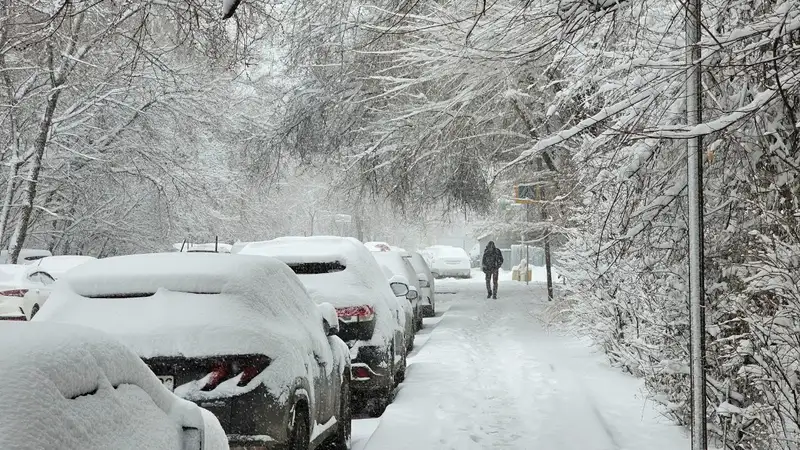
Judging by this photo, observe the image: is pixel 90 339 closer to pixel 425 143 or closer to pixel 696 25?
pixel 696 25

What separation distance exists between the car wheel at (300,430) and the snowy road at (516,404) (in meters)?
1.08

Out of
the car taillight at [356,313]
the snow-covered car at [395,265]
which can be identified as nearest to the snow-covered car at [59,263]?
the snow-covered car at [395,265]

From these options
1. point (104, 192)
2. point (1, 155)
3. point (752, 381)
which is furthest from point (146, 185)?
point (752, 381)

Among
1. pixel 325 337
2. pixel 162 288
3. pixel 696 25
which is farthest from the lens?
pixel 325 337

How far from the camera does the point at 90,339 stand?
3283 millimetres

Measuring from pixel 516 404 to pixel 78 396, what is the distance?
23.5 ft

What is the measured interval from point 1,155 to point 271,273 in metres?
21.8

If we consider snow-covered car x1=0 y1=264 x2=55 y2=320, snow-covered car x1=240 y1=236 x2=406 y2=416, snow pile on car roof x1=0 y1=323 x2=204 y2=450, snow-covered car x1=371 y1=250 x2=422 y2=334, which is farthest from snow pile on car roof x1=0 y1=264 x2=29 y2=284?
snow pile on car roof x1=0 y1=323 x2=204 y2=450

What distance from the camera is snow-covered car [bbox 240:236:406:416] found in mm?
9273

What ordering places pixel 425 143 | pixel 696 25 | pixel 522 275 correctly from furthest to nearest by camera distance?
pixel 522 275 → pixel 425 143 → pixel 696 25

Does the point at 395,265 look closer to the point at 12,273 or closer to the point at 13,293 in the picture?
the point at 13,293

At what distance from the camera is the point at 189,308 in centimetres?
576

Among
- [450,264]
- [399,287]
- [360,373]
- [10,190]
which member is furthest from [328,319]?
[450,264]

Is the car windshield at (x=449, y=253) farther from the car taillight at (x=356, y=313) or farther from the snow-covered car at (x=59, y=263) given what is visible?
the car taillight at (x=356, y=313)
